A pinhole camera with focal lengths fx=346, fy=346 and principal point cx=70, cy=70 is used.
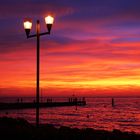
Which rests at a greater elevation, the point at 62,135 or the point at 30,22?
the point at 30,22

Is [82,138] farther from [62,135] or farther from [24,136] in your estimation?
[24,136]

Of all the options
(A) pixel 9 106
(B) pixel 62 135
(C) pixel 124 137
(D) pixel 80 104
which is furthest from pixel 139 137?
(D) pixel 80 104

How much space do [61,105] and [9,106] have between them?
21.6m

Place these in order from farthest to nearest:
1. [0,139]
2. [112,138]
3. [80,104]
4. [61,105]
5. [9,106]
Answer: [80,104]
[61,105]
[9,106]
[112,138]
[0,139]

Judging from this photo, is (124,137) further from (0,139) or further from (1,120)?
(1,120)

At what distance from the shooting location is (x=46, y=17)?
1262cm

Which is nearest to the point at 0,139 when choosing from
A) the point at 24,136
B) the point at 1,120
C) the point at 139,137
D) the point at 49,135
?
the point at 24,136

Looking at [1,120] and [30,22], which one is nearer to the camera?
[30,22]

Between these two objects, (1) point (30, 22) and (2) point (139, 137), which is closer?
(1) point (30, 22)

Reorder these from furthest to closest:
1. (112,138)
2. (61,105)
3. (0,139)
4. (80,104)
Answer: (80,104) → (61,105) → (112,138) → (0,139)

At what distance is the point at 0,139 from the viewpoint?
40.6 ft

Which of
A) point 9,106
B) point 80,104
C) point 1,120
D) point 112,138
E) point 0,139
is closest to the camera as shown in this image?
point 0,139

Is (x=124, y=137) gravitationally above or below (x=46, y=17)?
below

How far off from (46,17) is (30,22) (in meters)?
0.72
